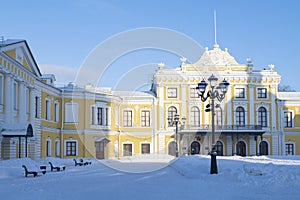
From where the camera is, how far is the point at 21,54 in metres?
25.9

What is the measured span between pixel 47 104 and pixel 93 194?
23.9 meters

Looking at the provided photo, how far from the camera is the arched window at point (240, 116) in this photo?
4106 centimetres

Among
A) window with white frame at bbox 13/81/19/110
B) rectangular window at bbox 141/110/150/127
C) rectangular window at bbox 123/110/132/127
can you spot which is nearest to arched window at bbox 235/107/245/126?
rectangular window at bbox 141/110/150/127

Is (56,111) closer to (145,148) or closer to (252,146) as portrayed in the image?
(145,148)

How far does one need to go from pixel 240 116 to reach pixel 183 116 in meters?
5.69

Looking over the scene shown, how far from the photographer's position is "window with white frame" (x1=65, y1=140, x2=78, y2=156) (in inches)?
1401

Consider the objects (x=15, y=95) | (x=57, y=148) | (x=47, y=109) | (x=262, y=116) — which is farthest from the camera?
(x=262, y=116)

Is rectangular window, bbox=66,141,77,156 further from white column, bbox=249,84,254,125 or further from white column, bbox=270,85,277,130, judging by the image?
white column, bbox=270,85,277,130

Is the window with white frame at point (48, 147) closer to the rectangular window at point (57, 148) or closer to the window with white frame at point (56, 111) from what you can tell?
the rectangular window at point (57, 148)

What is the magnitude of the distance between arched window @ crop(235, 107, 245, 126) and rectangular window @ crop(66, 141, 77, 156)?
15.8 metres

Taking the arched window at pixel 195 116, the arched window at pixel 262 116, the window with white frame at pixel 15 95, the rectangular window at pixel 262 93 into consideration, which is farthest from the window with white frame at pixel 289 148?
the window with white frame at pixel 15 95

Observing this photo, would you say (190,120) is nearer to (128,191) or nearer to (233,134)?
(233,134)

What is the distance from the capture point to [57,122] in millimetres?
35094

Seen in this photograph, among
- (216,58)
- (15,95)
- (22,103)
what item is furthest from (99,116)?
(216,58)
